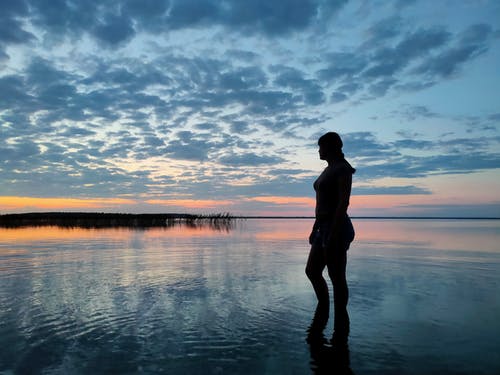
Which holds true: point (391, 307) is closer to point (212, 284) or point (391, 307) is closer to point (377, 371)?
point (377, 371)

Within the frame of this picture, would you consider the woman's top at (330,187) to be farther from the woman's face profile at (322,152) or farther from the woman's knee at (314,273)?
the woman's knee at (314,273)

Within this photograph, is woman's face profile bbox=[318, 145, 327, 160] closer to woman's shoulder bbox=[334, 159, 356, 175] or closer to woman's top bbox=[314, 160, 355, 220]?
woman's top bbox=[314, 160, 355, 220]

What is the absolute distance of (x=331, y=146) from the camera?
17.8ft

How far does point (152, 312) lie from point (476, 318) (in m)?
5.07

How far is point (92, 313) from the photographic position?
231 inches

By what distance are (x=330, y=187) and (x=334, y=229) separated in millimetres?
600

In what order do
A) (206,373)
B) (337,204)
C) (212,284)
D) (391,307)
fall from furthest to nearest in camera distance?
1. (212,284)
2. (391,307)
3. (337,204)
4. (206,373)

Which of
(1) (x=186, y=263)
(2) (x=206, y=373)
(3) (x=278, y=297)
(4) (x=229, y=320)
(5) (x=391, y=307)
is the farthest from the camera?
(1) (x=186, y=263)

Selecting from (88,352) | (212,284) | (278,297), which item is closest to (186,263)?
(212,284)

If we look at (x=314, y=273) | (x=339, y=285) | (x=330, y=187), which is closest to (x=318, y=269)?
(x=314, y=273)

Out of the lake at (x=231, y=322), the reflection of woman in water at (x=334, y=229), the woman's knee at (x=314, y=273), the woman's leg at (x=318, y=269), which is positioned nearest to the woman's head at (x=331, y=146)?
the reflection of woman in water at (x=334, y=229)

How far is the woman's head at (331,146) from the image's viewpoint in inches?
213

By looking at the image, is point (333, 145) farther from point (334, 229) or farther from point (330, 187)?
point (334, 229)

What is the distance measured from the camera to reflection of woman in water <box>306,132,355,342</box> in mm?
5004
